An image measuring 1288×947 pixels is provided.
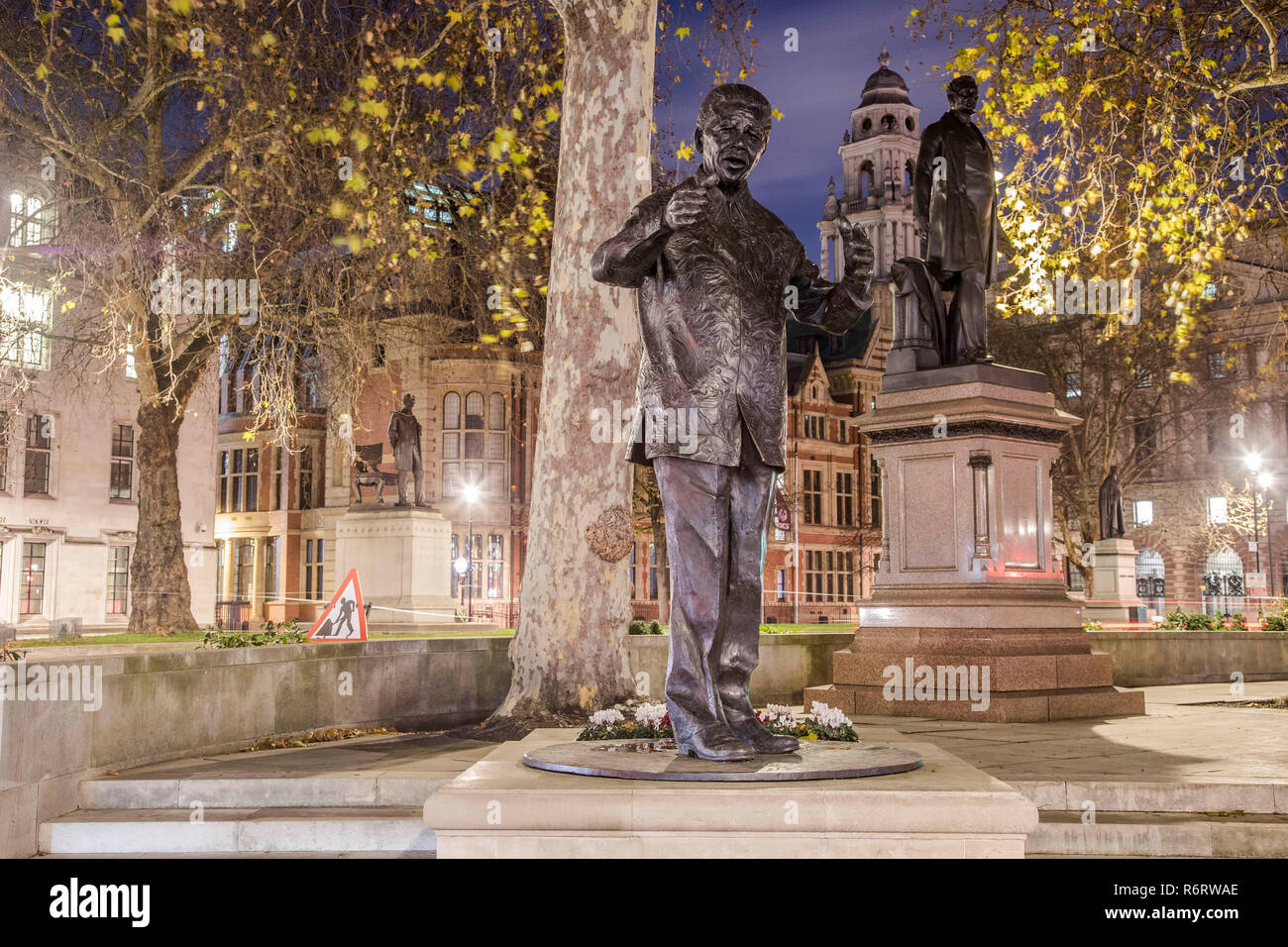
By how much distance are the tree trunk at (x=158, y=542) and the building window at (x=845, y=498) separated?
4262 cm

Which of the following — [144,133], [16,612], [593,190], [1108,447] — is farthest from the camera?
[1108,447]

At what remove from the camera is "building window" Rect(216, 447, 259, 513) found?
52.6 m

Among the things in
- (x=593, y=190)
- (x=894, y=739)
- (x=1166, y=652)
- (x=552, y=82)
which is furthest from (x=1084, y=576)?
A: (x=894, y=739)

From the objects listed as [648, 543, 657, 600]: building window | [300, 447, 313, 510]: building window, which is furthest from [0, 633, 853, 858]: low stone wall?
[300, 447, 313, 510]: building window

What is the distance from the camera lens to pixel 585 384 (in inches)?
427

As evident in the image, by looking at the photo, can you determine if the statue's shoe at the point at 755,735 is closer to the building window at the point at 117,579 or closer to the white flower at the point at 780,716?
the white flower at the point at 780,716

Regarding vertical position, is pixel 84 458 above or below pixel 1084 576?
above

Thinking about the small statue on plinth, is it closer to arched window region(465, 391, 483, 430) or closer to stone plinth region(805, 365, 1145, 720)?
stone plinth region(805, 365, 1145, 720)

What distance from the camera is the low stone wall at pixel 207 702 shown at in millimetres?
6680

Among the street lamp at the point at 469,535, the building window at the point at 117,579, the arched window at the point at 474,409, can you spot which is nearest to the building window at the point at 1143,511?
the arched window at the point at 474,409

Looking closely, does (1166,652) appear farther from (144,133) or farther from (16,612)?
(16,612)
